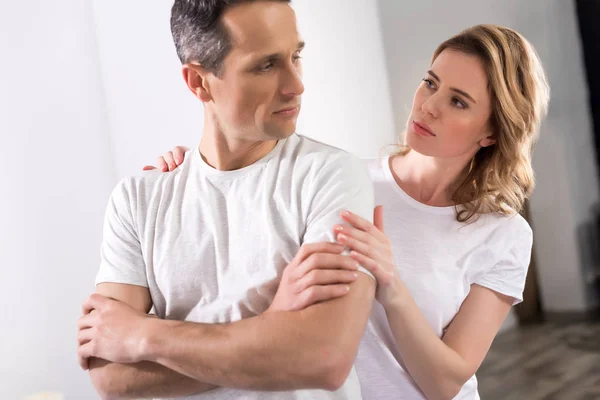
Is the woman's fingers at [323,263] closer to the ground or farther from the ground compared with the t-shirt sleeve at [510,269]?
farther from the ground

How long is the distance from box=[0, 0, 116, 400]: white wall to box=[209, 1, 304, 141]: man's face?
2.23m

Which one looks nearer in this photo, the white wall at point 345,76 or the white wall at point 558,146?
the white wall at point 558,146

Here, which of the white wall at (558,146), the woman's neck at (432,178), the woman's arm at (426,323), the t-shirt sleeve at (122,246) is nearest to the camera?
the woman's arm at (426,323)

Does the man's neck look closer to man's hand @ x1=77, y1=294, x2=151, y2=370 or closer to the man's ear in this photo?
the man's ear

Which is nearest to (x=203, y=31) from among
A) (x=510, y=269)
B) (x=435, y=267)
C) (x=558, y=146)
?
(x=435, y=267)

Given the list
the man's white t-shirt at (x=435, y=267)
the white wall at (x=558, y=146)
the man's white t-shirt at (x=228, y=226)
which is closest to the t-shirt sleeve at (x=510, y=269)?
the man's white t-shirt at (x=435, y=267)

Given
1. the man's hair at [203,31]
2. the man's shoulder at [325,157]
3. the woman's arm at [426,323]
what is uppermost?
the man's hair at [203,31]

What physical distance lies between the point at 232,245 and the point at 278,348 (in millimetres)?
276

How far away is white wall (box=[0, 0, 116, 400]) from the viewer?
3.26m

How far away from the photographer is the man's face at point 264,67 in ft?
4.48

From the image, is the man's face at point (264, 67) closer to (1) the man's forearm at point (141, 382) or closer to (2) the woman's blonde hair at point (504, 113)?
(1) the man's forearm at point (141, 382)

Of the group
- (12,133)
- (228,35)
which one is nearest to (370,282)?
(228,35)

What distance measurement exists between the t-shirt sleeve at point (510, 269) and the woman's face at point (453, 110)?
26 centimetres

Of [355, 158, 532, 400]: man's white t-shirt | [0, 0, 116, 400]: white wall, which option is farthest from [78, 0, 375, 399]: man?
[0, 0, 116, 400]: white wall
